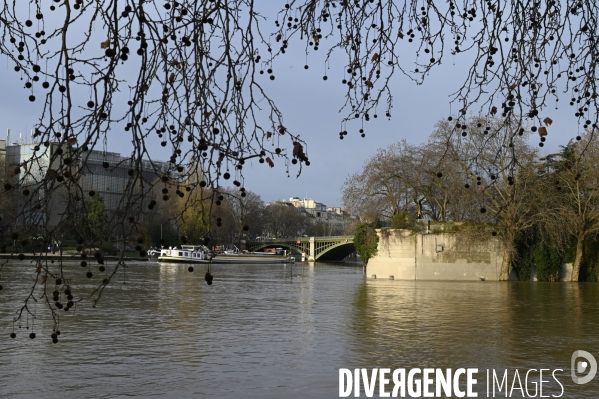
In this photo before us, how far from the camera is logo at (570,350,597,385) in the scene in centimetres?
1033

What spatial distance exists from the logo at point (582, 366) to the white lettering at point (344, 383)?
3.09 metres

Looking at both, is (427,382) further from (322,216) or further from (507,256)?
(322,216)

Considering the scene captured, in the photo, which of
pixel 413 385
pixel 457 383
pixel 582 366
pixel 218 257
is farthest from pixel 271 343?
pixel 218 257

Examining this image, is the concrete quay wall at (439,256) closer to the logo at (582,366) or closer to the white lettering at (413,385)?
the logo at (582,366)

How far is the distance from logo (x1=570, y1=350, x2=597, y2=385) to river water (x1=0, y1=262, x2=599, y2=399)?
0.48 ft

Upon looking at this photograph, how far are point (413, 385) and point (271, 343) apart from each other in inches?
151

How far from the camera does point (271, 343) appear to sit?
13.1 m

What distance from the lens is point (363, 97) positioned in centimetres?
480

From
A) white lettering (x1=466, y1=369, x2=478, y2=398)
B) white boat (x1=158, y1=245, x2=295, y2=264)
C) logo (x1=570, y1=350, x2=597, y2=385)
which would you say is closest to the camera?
white lettering (x1=466, y1=369, x2=478, y2=398)

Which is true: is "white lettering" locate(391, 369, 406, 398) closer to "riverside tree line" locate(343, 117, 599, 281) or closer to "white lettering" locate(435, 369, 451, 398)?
"white lettering" locate(435, 369, 451, 398)

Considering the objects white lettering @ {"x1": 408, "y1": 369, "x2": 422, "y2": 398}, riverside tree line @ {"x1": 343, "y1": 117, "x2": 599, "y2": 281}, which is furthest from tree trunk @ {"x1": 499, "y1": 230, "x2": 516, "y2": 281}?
white lettering @ {"x1": 408, "y1": 369, "x2": 422, "y2": 398}

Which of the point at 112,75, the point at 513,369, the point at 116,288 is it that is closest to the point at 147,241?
the point at 112,75

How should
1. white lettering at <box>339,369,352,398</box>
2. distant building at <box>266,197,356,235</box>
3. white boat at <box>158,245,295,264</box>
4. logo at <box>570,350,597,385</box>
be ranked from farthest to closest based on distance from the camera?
distant building at <box>266,197,356,235</box> → white boat at <box>158,245,295,264</box> → logo at <box>570,350,597,385</box> → white lettering at <box>339,369,352,398</box>

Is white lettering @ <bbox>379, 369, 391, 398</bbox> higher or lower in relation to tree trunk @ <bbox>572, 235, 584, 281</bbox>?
lower
